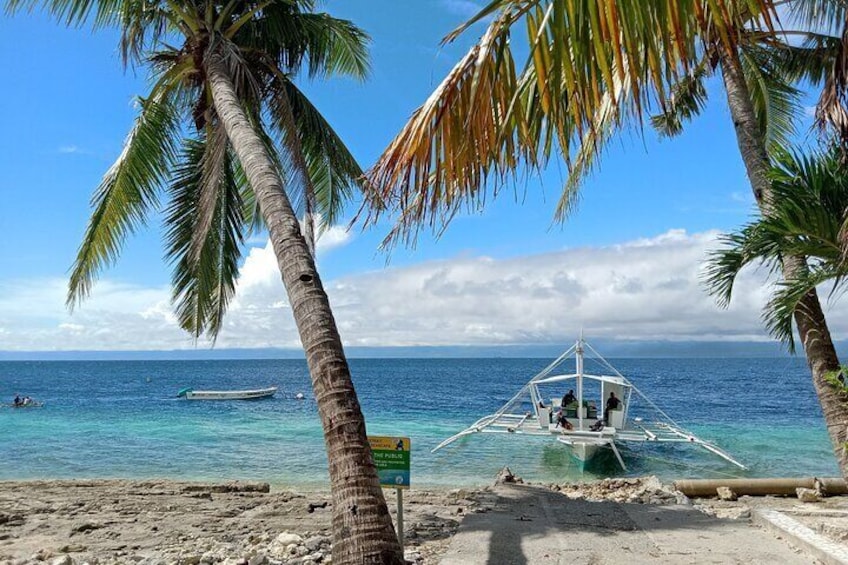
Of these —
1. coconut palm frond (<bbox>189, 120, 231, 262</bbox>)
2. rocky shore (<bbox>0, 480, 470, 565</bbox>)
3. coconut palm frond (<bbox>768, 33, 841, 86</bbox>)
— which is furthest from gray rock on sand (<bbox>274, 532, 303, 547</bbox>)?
coconut palm frond (<bbox>768, 33, 841, 86</bbox>)

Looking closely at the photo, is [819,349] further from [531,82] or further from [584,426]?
[584,426]

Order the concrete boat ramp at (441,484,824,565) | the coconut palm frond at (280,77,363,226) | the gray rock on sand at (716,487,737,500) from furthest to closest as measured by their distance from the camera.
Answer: the gray rock on sand at (716,487,737,500)
the coconut palm frond at (280,77,363,226)
the concrete boat ramp at (441,484,824,565)

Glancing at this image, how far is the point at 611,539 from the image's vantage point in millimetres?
6223

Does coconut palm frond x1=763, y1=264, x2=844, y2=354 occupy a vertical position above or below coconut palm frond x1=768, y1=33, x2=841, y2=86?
below

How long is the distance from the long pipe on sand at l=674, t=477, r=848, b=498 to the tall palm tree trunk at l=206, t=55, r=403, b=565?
10.5m

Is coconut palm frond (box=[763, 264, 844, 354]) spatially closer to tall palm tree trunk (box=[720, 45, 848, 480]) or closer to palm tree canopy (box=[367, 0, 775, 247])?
tall palm tree trunk (box=[720, 45, 848, 480])

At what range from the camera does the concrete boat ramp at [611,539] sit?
536cm

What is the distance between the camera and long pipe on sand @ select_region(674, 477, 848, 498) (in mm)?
12492

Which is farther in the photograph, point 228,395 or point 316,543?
point 228,395

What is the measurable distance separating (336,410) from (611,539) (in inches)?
141

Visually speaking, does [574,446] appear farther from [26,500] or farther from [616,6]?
[616,6]

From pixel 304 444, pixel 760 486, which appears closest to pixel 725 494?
pixel 760 486

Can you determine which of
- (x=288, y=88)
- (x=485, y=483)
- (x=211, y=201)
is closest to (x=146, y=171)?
(x=211, y=201)

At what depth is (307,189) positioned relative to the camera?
8133mm
